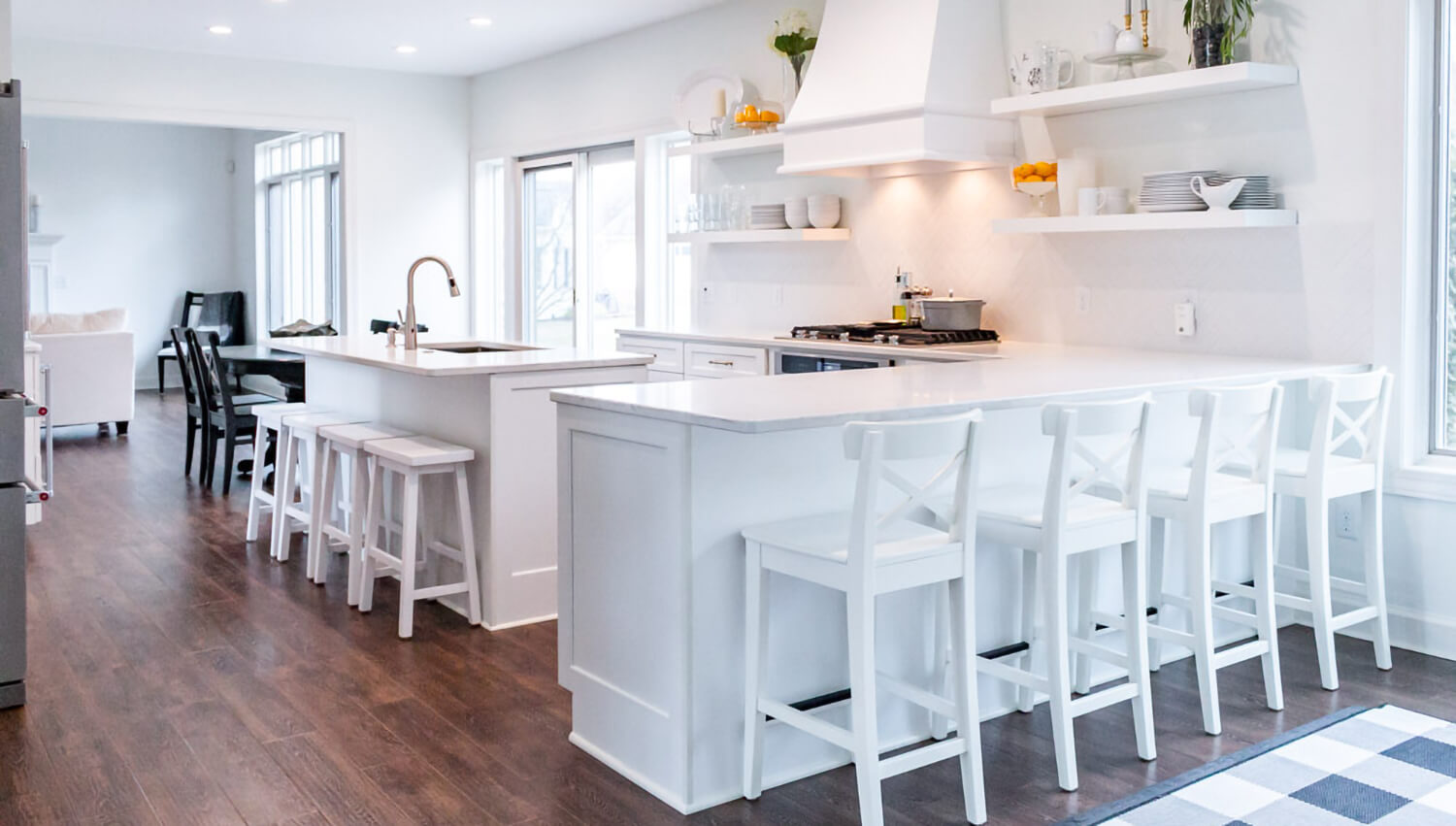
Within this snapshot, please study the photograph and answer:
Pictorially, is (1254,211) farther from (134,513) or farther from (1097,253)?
(134,513)

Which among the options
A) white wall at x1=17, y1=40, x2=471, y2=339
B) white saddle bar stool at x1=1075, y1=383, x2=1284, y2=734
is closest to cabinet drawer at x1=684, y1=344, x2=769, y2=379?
white saddle bar stool at x1=1075, y1=383, x2=1284, y2=734

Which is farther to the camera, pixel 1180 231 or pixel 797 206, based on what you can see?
pixel 797 206

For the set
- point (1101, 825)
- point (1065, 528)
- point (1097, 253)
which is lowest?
point (1101, 825)

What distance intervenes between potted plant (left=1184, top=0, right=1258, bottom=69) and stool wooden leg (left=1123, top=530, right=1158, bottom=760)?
1.91 meters

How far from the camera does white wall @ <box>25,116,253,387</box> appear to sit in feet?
37.6

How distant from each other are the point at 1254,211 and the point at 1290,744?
175 cm

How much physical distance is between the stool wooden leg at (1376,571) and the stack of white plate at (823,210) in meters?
2.86

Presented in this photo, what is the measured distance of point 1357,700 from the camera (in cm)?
337

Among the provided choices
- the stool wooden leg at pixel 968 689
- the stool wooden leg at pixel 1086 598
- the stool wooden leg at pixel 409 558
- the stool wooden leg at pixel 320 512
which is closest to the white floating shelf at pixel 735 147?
the stool wooden leg at pixel 320 512

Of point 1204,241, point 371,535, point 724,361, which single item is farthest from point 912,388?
point 724,361

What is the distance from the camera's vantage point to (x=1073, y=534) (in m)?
2.80

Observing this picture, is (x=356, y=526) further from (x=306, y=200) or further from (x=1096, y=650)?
(x=306, y=200)

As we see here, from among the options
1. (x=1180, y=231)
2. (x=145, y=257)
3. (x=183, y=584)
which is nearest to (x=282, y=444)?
(x=183, y=584)

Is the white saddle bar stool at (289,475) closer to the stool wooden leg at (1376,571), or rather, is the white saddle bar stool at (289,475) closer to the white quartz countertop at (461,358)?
the white quartz countertop at (461,358)
